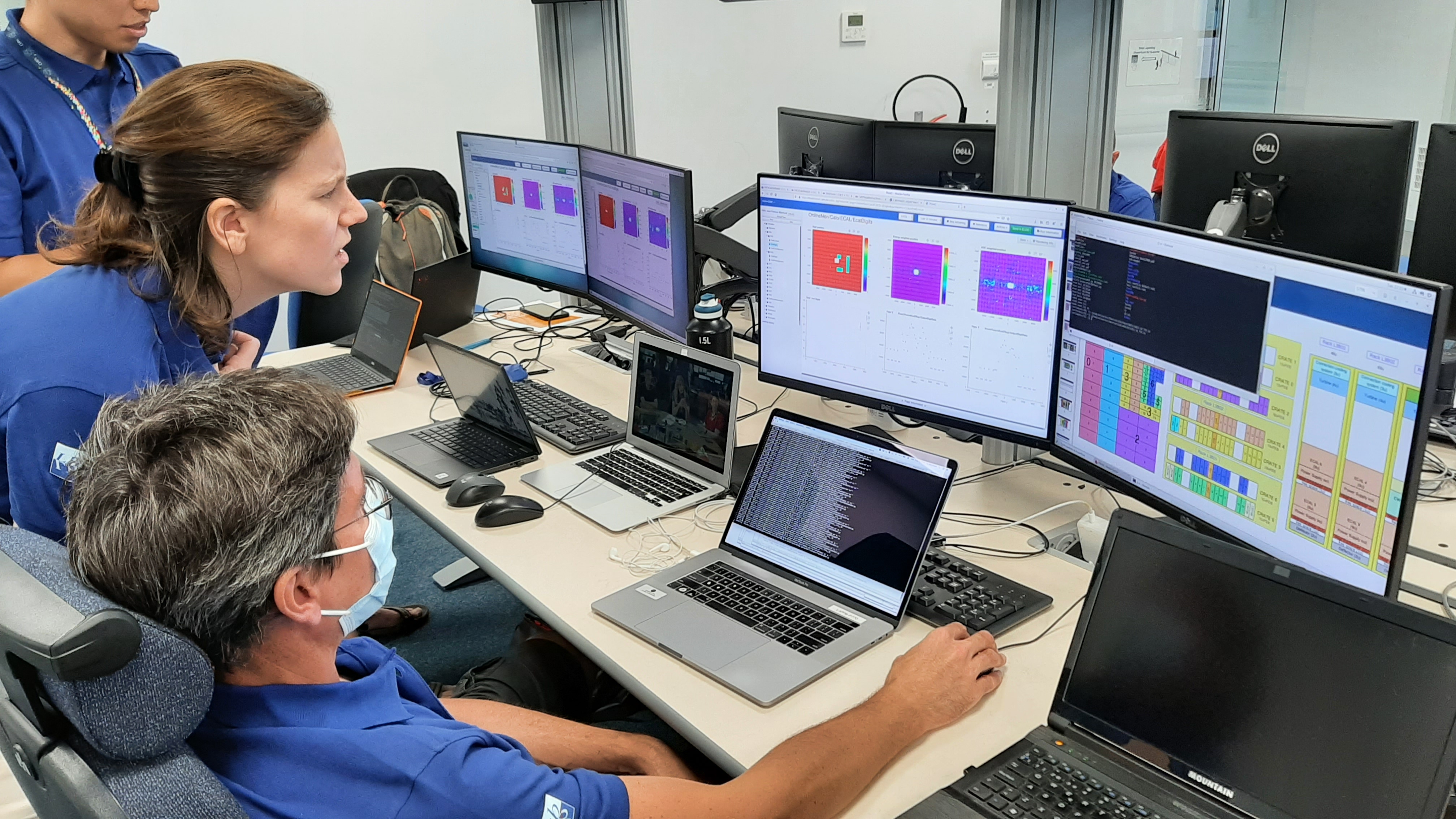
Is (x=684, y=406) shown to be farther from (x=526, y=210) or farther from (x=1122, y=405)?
(x=526, y=210)

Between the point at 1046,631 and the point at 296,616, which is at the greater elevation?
the point at 296,616

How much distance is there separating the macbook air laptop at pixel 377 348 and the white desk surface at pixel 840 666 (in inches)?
7.4

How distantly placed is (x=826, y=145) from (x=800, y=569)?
145 cm

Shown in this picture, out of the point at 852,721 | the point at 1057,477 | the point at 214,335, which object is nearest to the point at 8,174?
the point at 214,335

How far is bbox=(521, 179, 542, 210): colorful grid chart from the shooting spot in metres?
2.57

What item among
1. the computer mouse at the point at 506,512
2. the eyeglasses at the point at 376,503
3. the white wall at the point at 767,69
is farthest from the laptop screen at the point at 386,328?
the white wall at the point at 767,69

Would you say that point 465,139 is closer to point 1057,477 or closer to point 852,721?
point 1057,477

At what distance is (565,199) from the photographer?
2498 mm

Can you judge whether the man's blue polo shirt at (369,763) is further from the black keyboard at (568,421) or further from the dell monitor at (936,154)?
the dell monitor at (936,154)

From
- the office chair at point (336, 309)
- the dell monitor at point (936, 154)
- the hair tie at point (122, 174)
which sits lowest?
the office chair at point (336, 309)

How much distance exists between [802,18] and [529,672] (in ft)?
12.5

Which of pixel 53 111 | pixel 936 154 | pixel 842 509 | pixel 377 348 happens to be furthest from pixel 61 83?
pixel 936 154

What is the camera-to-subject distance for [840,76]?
4984 mm

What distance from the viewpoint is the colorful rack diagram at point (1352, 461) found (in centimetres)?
109
